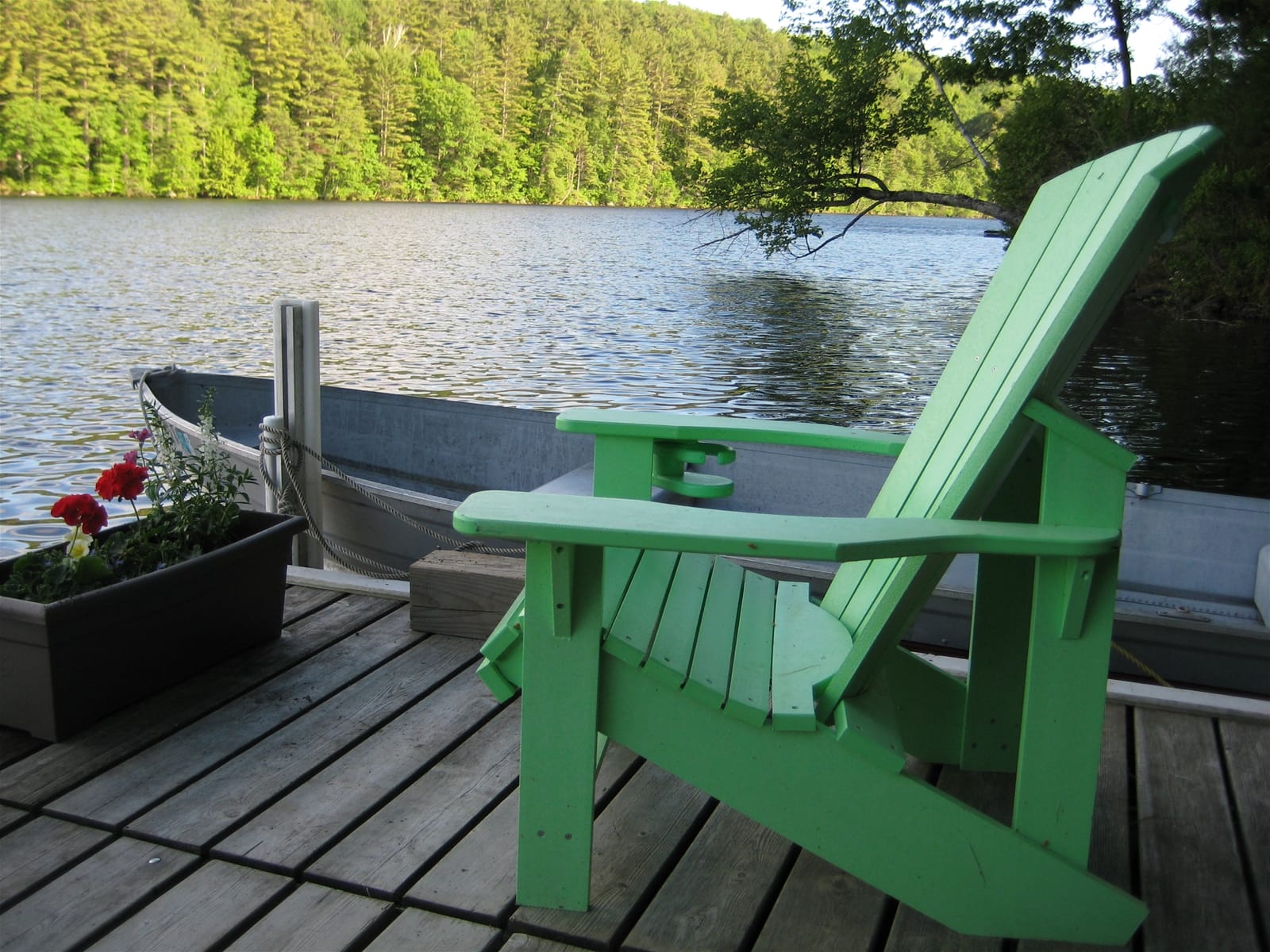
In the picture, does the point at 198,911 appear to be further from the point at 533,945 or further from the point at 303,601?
the point at 303,601

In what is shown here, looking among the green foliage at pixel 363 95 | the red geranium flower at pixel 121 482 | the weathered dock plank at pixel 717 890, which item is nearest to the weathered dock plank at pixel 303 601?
the red geranium flower at pixel 121 482

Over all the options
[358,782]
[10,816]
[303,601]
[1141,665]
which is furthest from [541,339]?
[10,816]

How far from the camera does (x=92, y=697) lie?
208 cm

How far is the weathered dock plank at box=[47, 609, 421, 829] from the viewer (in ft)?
5.98

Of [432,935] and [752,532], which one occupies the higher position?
[752,532]

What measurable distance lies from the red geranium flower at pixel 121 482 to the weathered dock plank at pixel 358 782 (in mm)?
784

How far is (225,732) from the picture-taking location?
2082 mm

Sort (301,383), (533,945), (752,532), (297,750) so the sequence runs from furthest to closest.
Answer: (301,383) < (297,750) < (533,945) < (752,532)

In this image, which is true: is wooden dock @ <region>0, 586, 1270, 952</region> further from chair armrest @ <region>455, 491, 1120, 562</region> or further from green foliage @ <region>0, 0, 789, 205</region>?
green foliage @ <region>0, 0, 789, 205</region>

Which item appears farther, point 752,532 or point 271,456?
point 271,456

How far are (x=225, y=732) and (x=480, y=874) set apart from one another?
697mm

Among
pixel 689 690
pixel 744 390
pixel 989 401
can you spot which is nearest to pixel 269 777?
pixel 689 690

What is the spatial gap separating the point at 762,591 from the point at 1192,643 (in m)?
2.11

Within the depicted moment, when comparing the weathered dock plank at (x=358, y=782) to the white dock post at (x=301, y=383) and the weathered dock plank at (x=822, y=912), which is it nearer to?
the weathered dock plank at (x=822, y=912)
